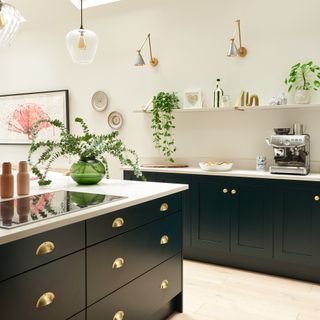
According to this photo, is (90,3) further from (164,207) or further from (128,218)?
(128,218)

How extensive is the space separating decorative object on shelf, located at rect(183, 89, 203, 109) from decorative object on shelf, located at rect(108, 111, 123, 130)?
933 millimetres

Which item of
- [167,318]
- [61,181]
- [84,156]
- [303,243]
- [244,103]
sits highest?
[244,103]

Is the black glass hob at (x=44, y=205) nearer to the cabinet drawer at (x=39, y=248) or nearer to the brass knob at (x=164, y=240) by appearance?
the cabinet drawer at (x=39, y=248)

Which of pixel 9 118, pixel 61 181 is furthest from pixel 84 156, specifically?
pixel 9 118

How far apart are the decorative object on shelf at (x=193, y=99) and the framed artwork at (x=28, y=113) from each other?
177 cm

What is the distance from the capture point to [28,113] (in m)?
5.10

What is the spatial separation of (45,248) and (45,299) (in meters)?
0.21

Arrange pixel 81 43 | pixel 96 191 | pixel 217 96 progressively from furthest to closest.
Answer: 1. pixel 217 96
2. pixel 81 43
3. pixel 96 191

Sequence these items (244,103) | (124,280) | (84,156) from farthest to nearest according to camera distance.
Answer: (244,103) → (84,156) → (124,280)

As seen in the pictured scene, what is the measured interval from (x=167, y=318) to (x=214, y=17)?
2885mm

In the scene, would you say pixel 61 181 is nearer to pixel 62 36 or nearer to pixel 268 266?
pixel 268 266

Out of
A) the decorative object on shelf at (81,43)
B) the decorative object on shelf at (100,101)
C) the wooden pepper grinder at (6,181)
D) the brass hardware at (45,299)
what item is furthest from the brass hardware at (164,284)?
the decorative object on shelf at (100,101)

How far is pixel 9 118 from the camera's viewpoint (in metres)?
5.26

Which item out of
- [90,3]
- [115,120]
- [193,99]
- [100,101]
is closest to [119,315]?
[193,99]
